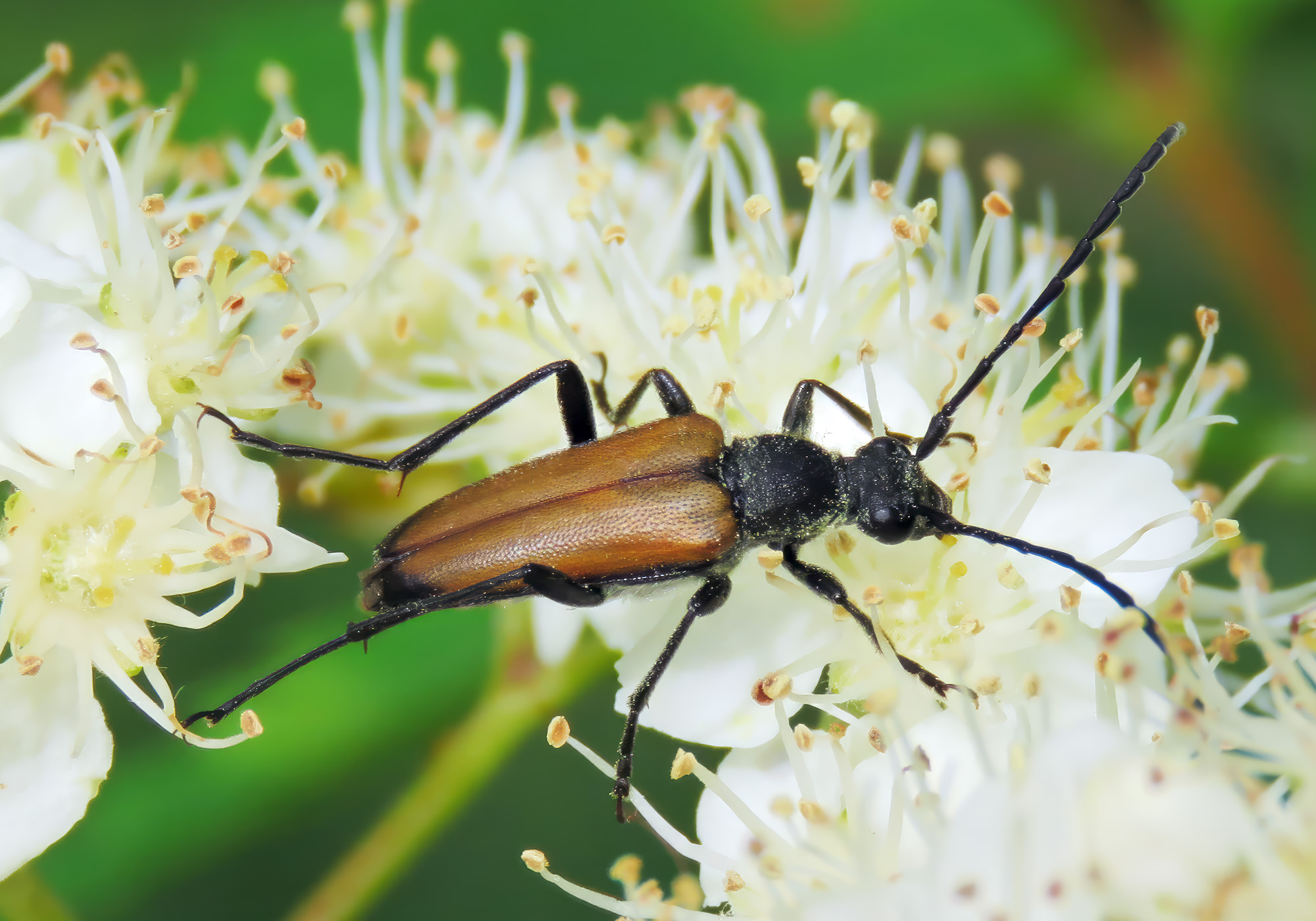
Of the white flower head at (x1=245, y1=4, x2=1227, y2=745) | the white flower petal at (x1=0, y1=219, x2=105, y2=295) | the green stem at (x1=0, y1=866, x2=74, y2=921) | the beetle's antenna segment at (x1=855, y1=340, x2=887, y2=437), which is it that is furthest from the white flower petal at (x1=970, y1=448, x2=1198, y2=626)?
the green stem at (x1=0, y1=866, x2=74, y2=921)

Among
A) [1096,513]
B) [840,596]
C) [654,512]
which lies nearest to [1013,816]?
[840,596]

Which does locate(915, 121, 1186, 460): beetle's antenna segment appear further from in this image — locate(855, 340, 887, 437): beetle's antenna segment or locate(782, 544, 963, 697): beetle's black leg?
locate(782, 544, 963, 697): beetle's black leg

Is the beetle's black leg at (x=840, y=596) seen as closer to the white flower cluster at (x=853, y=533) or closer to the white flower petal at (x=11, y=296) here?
the white flower cluster at (x=853, y=533)

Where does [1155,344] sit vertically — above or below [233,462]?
below

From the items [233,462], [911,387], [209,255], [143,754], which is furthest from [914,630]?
[143,754]

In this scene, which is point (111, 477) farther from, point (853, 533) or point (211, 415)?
point (853, 533)

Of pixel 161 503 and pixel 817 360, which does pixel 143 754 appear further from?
pixel 817 360
